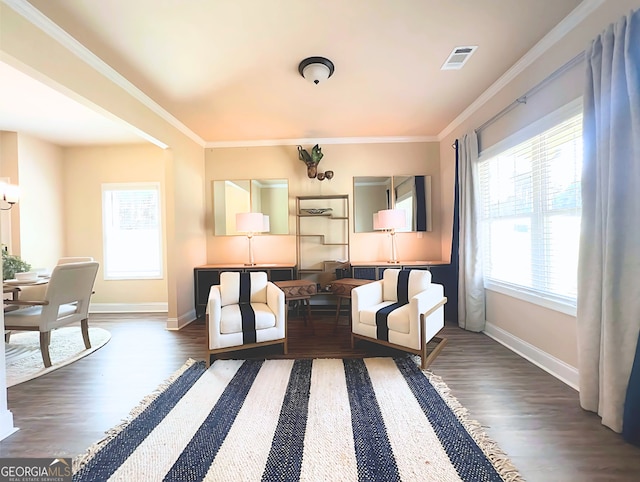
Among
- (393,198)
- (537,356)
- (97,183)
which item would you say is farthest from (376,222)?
(97,183)

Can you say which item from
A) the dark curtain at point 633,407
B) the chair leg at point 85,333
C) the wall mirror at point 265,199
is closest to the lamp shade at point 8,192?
the chair leg at point 85,333

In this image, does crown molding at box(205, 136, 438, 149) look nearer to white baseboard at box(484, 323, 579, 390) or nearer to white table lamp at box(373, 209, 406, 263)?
white table lamp at box(373, 209, 406, 263)

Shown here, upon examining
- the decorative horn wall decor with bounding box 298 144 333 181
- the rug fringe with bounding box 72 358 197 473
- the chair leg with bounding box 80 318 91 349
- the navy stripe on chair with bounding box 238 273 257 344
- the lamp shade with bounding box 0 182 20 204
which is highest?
the decorative horn wall decor with bounding box 298 144 333 181

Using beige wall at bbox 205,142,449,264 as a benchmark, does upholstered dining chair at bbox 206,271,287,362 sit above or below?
below

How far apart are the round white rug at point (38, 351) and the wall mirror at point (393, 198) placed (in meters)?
3.67

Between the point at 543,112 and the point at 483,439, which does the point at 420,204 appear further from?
the point at 483,439

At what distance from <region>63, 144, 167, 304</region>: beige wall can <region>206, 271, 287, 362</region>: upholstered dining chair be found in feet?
7.82

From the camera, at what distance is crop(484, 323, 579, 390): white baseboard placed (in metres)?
2.14

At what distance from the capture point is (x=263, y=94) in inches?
117

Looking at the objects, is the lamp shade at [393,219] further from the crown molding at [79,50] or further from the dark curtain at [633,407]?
the crown molding at [79,50]

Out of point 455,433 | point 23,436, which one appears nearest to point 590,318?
point 455,433

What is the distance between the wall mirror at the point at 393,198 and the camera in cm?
441

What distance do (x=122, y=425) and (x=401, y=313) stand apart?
7.14 feet

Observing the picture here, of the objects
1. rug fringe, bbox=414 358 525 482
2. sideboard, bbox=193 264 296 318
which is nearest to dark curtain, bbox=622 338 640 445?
rug fringe, bbox=414 358 525 482
